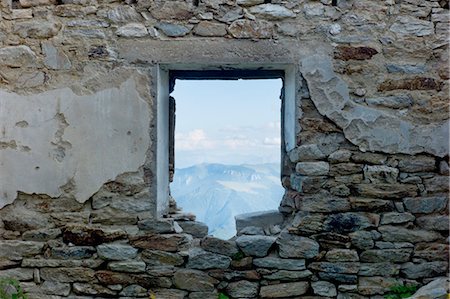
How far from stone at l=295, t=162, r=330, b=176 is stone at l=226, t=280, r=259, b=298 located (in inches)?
31.0

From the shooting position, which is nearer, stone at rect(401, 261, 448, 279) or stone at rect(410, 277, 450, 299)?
stone at rect(410, 277, 450, 299)

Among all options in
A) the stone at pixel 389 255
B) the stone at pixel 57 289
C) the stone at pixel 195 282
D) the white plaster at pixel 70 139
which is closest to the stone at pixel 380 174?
the stone at pixel 389 255

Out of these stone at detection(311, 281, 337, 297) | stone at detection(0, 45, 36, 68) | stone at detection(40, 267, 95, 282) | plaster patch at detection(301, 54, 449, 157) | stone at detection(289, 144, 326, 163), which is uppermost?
stone at detection(0, 45, 36, 68)

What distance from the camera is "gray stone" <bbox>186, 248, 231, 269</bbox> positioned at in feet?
8.71

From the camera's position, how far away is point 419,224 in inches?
104

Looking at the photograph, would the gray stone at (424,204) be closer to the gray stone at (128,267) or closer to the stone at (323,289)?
the stone at (323,289)

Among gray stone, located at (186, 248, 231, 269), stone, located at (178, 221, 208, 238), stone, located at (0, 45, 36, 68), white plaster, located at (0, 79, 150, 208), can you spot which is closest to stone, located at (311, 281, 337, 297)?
gray stone, located at (186, 248, 231, 269)

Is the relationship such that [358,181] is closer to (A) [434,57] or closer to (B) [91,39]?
(A) [434,57]

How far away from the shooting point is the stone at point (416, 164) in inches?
104

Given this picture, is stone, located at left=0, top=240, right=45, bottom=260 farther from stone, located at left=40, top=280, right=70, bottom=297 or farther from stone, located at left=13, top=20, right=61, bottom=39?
stone, located at left=13, top=20, right=61, bottom=39

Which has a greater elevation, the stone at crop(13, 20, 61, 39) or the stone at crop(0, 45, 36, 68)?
the stone at crop(13, 20, 61, 39)

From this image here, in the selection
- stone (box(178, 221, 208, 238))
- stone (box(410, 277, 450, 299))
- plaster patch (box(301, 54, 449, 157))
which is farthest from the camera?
stone (box(178, 221, 208, 238))

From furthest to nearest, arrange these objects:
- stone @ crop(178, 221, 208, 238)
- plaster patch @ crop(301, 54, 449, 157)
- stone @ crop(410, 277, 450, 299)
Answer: stone @ crop(178, 221, 208, 238)
plaster patch @ crop(301, 54, 449, 157)
stone @ crop(410, 277, 450, 299)

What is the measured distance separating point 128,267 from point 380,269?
63.1 inches
